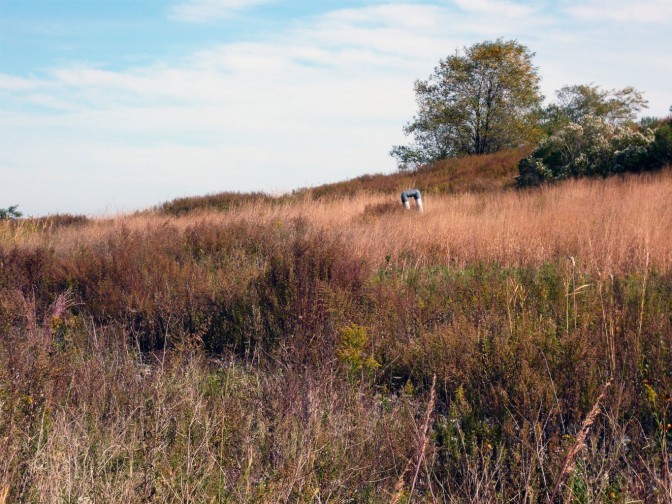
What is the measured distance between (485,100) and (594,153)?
55.6 ft

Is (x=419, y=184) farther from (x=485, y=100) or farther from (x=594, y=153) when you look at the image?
(x=485, y=100)

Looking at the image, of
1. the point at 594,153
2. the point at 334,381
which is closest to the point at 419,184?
the point at 594,153

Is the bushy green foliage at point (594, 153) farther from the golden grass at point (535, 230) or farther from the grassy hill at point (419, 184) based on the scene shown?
the golden grass at point (535, 230)

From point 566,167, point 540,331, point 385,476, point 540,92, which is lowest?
point 385,476

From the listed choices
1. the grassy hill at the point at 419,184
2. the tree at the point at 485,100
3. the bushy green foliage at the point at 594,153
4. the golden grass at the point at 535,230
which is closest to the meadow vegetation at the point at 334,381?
the golden grass at the point at 535,230

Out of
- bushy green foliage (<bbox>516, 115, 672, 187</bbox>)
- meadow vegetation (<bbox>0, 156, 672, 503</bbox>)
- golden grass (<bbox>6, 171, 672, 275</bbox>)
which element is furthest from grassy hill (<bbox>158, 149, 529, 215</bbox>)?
meadow vegetation (<bbox>0, 156, 672, 503</bbox>)

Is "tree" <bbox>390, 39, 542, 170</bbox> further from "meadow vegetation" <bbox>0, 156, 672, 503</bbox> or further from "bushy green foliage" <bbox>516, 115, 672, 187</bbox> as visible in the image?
"meadow vegetation" <bbox>0, 156, 672, 503</bbox>

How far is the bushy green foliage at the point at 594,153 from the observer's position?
1442 cm

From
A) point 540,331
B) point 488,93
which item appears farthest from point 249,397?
point 488,93

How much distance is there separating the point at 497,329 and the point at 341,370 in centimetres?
103

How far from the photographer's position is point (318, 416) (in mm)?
3322

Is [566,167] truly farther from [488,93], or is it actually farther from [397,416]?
[488,93]

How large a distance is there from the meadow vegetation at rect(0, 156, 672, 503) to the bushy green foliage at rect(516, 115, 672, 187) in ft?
25.4

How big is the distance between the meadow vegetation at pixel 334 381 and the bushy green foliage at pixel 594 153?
7.73 metres
